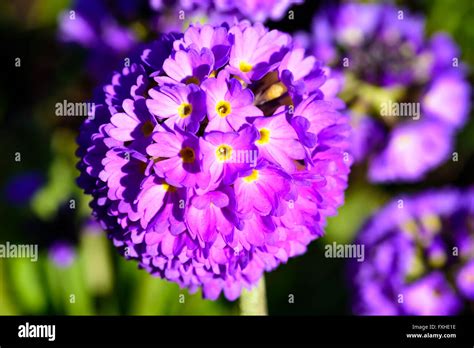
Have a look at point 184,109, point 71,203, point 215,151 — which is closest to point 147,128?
point 184,109

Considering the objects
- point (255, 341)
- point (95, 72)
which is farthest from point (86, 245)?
point (255, 341)

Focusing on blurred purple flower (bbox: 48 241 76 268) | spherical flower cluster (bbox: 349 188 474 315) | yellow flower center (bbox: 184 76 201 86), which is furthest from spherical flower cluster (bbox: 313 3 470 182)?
blurred purple flower (bbox: 48 241 76 268)

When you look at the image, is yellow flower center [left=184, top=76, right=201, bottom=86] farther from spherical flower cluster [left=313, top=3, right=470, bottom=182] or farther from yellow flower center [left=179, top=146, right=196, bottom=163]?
spherical flower cluster [left=313, top=3, right=470, bottom=182]

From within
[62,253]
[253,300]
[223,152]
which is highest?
[223,152]

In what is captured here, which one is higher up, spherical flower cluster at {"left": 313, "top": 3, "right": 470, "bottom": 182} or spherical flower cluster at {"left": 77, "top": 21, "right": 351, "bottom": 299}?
spherical flower cluster at {"left": 313, "top": 3, "right": 470, "bottom": 182}

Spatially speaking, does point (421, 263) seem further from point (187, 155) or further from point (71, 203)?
point (71, 203)
